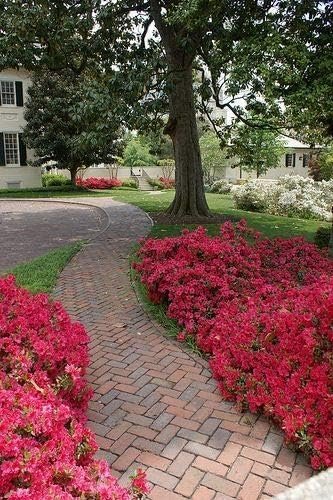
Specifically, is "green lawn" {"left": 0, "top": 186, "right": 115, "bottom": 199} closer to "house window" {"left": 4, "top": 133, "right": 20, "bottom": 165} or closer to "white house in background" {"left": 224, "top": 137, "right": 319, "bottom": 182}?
"house window" {"left": 4, "top": 133, "right": 20, "bottom": 165}

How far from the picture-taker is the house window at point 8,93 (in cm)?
2478

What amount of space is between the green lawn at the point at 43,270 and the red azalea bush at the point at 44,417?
3.06 meters

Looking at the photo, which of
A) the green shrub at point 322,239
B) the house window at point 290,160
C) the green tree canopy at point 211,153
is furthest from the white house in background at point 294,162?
the green shrub at point 322,239

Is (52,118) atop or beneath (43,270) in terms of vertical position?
atop

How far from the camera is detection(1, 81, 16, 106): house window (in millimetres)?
24781

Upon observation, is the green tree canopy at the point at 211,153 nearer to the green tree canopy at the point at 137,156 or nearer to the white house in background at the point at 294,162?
the white house in background at the point at 294,162

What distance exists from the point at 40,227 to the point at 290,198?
9.94 metres

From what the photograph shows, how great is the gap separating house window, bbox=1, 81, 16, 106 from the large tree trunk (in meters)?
16.0

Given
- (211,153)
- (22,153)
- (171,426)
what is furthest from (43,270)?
(211,153)

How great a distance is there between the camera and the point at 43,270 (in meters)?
7.41

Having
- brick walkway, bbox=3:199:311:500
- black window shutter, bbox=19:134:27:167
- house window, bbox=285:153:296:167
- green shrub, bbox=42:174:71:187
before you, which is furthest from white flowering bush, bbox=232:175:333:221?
house window, bbox=285:153:296:167

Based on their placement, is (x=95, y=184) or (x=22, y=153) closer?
(x=22, y=153)

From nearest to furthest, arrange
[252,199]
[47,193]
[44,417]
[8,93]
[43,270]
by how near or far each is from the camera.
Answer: [44,417] < [43,270] < [252,199] < [47,193] < [8,93]

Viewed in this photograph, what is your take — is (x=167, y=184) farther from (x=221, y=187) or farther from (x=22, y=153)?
(x=22, y=153)
